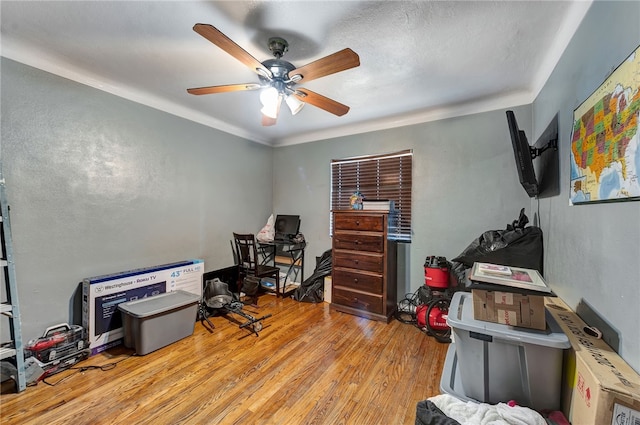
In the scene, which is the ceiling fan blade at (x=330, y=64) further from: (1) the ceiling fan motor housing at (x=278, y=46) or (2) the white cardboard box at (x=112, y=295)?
(2) the white cardboard box at (x=112, y=295)

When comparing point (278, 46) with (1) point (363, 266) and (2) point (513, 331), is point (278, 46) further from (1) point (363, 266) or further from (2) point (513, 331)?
(1) point (363, 266)

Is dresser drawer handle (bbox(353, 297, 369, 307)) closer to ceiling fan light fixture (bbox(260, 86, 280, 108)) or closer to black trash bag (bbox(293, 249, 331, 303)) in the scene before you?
black trash bag (bbox(293, 249, 331, 303))

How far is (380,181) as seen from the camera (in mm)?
3371

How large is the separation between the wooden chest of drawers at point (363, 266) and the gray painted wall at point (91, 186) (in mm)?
1693

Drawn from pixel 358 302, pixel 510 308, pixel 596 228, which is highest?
pixel 596 228

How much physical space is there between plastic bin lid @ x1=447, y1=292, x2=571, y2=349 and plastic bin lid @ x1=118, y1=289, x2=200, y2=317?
88.9 inches

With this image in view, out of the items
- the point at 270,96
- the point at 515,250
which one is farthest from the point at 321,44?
the point at 515,250

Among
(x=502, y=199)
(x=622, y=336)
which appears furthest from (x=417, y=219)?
(x=622, y=336)

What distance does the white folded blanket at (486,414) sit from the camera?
3.22ft

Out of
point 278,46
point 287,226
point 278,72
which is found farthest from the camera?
point 287,226

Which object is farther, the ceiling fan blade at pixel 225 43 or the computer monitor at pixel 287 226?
the computer monitor at pixel 287 226

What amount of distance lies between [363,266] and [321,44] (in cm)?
220

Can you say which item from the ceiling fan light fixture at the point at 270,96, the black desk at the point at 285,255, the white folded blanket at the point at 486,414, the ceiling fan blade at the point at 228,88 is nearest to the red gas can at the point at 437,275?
the white folded blanket at the point at 486,414

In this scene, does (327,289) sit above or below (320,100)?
below
